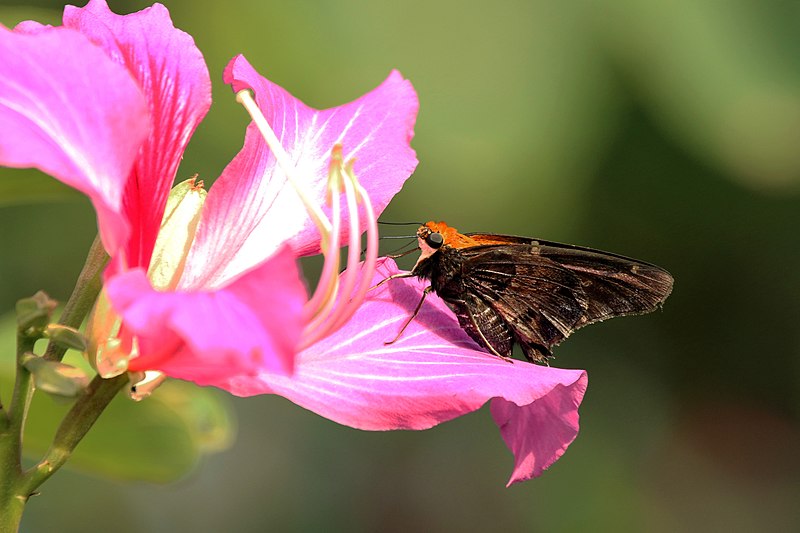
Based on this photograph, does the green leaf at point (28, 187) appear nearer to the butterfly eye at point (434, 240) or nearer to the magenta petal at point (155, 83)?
the magenta petal at point (155, 83)

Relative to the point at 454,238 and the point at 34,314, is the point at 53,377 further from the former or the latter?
the point at 454,238

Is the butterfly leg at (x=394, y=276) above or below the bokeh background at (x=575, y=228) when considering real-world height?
above

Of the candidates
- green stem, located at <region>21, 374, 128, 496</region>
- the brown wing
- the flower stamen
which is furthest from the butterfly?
green stem, located at <region>21, 374, 128, 496</region>

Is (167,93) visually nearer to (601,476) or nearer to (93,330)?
(93,330)

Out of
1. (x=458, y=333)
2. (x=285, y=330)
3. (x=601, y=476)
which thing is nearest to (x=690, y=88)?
(x=601, y=476)

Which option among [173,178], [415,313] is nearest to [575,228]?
[415,313]

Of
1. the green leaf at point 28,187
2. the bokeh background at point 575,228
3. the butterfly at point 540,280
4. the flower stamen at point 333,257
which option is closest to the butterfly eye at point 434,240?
the butterfly at point 540,280
